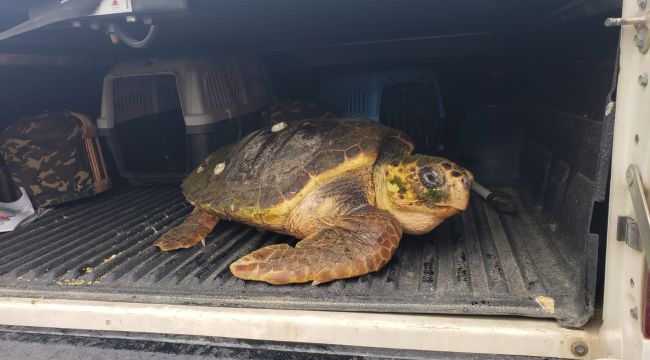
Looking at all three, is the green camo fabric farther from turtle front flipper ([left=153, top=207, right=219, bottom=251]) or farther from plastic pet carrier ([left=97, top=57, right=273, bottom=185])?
turtle front flipper ([left=153, top=207, right=219, bottom=251])

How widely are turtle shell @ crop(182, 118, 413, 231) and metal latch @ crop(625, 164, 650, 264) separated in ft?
2.74

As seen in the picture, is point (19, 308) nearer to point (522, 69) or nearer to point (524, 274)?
point (524, 274)

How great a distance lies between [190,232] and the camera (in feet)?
4.75

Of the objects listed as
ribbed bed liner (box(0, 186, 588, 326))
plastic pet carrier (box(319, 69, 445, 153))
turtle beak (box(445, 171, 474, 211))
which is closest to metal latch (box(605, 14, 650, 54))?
ribbed bed liner (box(0, 186, 588, 326))

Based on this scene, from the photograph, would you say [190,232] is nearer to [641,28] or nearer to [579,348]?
[579,348]

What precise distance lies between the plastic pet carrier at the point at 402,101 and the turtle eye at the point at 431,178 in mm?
993

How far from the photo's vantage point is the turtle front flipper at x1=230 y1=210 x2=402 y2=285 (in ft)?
3.47

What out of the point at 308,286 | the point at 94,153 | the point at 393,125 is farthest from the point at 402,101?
the point at 94,153

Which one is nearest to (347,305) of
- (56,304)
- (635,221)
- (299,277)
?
(299,277)

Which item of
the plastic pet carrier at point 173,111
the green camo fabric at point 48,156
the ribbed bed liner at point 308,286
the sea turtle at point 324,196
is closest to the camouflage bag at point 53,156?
the green camo fabric at point 48,156

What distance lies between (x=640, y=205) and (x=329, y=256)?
0.70 meters

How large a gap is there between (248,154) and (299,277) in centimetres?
66

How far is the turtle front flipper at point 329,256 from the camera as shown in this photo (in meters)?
1.06

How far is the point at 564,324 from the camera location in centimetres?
80
